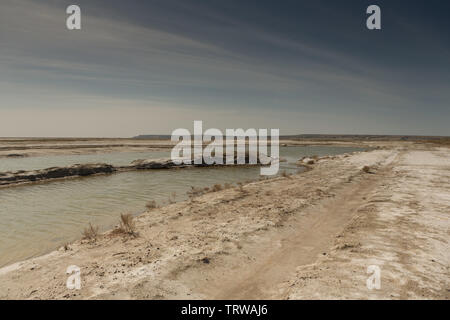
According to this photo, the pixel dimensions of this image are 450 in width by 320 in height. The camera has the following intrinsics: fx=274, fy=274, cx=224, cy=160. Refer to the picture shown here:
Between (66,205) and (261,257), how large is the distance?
12.2 m

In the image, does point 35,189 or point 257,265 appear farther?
point 35,189

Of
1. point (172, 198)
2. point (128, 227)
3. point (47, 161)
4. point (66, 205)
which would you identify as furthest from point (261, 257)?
point (47, 161)

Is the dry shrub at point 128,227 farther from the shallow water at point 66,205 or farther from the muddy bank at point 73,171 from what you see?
the muddy bank at point 73,171

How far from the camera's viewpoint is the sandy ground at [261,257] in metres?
5.77

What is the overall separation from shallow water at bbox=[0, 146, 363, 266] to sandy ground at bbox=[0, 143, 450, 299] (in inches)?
78.2

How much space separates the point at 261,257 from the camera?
7.72 metres

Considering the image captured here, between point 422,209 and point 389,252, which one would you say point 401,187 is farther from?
point 389,252

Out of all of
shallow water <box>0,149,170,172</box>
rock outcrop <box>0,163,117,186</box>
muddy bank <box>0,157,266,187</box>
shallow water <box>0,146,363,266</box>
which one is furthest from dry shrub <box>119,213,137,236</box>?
shallow water <box>0,149,170,172</box>

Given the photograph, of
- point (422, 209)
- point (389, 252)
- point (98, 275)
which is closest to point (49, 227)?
point (98, 275)

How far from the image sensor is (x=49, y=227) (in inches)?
449

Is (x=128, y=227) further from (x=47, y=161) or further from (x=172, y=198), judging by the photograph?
(x=47, y=161)

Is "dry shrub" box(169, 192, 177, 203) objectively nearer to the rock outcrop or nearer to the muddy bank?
the muddy bank
